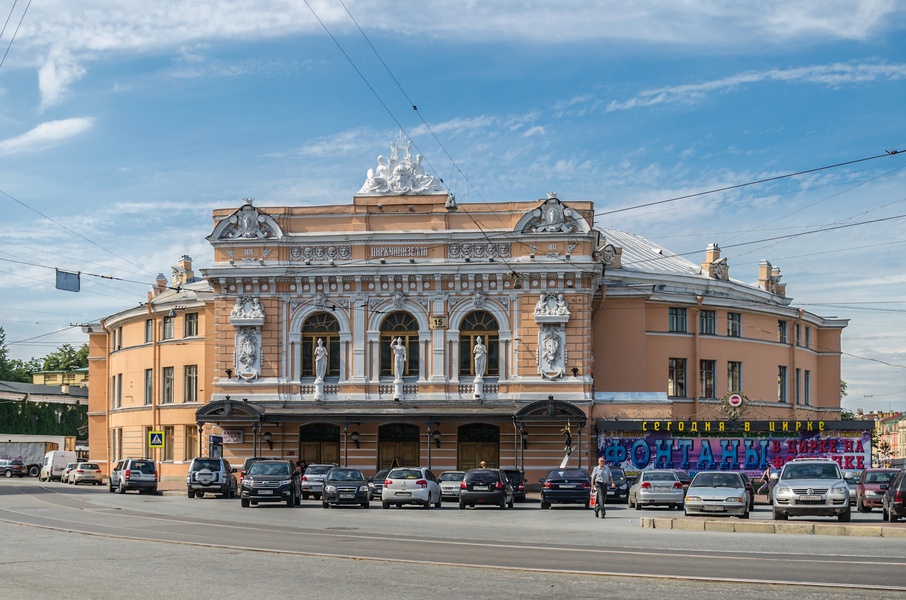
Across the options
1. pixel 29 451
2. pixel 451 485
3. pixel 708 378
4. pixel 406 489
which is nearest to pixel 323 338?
pixel 451 485

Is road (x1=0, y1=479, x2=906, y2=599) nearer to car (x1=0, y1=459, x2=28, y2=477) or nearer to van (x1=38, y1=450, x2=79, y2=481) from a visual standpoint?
van (x1=38, y1=450, x2=79, y2=481)

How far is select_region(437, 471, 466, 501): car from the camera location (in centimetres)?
4541

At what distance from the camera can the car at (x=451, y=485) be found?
4541 centimetres

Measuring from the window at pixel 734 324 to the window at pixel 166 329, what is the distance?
1197 inches

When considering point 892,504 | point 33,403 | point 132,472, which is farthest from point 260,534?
point 33,403

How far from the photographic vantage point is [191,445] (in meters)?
64.6

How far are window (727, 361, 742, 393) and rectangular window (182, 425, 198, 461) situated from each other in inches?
1128

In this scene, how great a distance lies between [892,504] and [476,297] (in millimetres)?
27896

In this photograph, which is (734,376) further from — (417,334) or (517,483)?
(517,483)

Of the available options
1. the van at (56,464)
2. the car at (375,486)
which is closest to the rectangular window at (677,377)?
the car at (375,486)

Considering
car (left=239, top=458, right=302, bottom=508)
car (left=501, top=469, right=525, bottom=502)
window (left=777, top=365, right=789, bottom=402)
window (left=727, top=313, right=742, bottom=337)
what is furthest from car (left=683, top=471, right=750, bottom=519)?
window (left=777, top=365, right=789, bottom=402)

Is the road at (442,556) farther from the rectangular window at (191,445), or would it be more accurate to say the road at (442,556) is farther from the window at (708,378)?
the window at (708,378)

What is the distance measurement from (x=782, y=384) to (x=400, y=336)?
24603mm

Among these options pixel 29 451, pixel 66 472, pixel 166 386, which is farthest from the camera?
pixel 29 451
